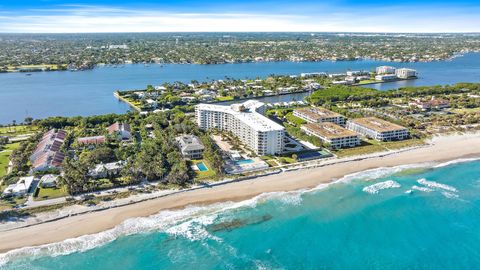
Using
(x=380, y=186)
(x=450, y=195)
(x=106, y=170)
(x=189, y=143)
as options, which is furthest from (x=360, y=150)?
(x=106, y=170)

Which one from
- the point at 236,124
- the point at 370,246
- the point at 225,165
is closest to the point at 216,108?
the point at 236,124

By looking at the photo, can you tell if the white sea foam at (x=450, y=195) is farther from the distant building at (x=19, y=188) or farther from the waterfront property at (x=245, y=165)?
the distant building at (x=19, y=188)

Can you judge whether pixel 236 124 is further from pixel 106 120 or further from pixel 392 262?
pixel 392 262

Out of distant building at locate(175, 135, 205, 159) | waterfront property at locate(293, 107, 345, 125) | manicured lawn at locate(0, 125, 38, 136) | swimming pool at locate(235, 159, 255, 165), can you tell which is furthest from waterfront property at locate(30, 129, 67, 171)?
waterfront property at locate(293, 107, 345, 125)

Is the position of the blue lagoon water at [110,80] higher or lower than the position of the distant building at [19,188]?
higher

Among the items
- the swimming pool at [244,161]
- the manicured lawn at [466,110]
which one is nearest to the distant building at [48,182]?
the swimming pool at [244,161]

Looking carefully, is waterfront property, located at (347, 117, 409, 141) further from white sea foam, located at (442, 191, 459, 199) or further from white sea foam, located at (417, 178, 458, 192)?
white sea foam, located at (442, 191, 459, 199)
